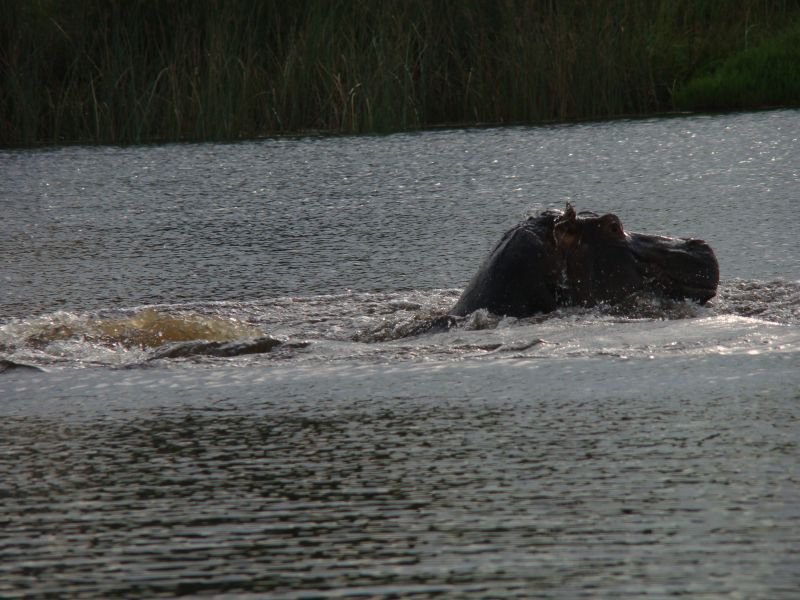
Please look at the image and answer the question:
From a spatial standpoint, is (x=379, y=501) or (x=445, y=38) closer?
(x=379, y=501)

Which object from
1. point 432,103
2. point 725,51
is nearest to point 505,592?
point 432,103

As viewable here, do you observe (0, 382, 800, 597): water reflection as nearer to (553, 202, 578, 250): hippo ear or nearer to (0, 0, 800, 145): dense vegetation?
(553, 202, 578, 250): hippo ear

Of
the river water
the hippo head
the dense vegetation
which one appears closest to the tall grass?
the dense vegetation

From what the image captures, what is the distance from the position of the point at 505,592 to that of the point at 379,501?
594 mm

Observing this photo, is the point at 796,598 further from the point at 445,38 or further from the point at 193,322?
the point at 445,38

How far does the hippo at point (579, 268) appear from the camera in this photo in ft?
15.5

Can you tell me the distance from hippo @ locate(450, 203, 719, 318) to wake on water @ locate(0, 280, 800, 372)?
7cm

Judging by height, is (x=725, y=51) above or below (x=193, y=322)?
above

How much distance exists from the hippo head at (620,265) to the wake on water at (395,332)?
7cm

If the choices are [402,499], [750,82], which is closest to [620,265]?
[402,499]

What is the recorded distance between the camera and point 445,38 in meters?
14.5

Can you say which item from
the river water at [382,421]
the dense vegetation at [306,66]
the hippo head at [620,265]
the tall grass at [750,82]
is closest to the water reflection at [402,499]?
the river water at [382,421]

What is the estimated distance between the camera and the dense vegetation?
45.9 ft

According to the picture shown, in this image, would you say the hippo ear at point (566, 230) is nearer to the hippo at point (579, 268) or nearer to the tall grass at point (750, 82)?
the hippo at point (579, 268)
